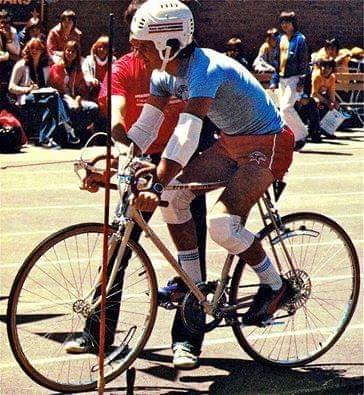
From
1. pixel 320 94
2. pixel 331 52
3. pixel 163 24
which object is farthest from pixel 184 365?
pixel 331 52

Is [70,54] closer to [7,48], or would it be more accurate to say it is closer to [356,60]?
[7,48]

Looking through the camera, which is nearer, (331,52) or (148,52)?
(148,52)

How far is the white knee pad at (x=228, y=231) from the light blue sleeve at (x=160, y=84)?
2.13 feet

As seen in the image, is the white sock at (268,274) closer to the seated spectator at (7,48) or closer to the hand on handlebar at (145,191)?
the hand on handlebar at (145,191)

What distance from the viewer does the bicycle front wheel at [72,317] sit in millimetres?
5684

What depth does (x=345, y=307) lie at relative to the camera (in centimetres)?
672

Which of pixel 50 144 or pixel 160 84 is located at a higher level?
pixel 160 84

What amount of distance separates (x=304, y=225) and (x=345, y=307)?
1.69 ft

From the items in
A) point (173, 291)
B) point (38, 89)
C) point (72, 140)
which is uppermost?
point (173, 291)

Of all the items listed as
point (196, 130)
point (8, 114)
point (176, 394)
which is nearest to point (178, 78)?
point (196, 130)

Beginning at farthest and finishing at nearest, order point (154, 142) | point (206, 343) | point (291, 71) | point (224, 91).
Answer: point (291, 71), point (206, 343), point (154, 142), point (224, 91)

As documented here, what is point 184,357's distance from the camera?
634cm

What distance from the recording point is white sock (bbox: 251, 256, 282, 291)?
20.5 ft

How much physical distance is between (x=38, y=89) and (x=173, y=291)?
37.2ft
